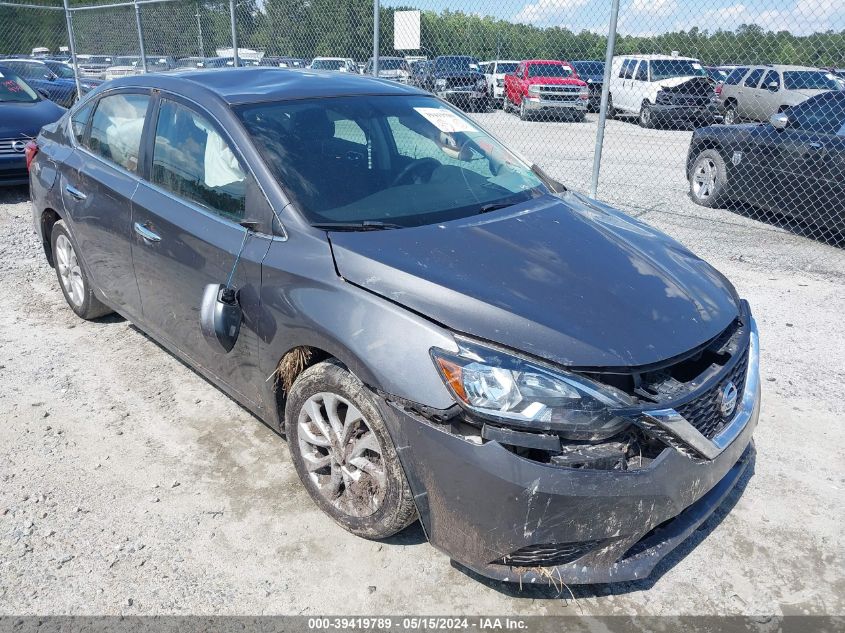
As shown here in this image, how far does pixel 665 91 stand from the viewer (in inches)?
712

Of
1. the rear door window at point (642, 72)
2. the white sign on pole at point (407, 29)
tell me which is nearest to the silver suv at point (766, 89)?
the rear door window at point (642, 72)

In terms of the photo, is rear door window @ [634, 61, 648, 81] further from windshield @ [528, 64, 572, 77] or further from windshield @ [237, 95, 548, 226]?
windshield @ [237, 95, 548, 226]

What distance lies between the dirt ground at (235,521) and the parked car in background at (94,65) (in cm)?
1219

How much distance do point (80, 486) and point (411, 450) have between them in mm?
1768

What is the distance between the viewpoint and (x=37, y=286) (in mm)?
5660

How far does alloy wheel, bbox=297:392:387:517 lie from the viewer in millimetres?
2595

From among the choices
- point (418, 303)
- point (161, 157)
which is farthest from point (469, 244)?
point (161, 157)

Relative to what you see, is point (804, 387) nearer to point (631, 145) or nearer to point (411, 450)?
point (411, 450)

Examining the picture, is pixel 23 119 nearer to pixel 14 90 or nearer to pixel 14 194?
pixel 14 194

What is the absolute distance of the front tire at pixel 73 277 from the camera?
459 cm

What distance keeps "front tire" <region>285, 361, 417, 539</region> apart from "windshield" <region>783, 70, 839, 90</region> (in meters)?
16.0

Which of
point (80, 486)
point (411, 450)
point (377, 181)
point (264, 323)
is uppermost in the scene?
point (377, 181)

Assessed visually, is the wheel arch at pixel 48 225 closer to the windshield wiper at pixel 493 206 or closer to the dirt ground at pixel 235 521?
the dirt ground at pixel 235 521

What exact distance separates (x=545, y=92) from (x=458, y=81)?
8.10 ft
